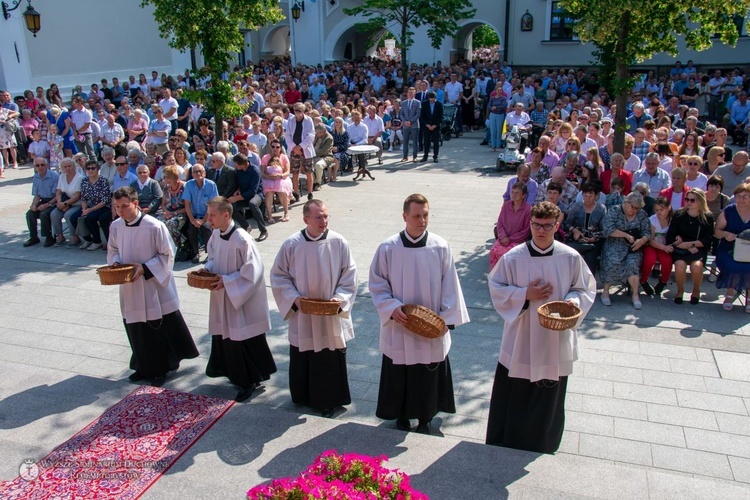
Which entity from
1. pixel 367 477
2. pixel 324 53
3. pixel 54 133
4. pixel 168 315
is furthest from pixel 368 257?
pixel 324 53

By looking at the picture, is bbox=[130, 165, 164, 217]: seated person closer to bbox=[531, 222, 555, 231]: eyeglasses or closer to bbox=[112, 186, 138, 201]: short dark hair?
bbox=[112, 186, 138, 201]: short dark hair

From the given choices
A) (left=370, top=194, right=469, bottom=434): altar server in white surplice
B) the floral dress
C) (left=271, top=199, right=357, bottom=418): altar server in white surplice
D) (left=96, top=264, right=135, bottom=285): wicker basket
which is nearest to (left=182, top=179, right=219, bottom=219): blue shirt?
(left=96, top=264, right=135, bottom=285): wicker basket

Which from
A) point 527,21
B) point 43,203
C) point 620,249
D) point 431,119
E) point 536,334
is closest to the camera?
point 536,334

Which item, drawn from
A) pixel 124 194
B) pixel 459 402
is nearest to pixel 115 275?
pixel 124 194

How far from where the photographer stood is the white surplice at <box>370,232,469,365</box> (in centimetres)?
513

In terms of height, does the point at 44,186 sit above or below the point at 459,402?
above

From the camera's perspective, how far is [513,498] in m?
4.25

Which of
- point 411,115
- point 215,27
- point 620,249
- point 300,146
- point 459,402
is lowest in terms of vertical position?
point 459,402

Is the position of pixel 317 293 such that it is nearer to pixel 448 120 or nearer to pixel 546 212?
pixel 546 212

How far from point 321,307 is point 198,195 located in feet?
18.6

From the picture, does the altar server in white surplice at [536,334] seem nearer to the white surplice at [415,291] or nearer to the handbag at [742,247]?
the white surplice at [415,291]

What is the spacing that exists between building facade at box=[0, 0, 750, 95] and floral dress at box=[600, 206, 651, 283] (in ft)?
42.5

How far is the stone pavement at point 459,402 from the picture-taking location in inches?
179

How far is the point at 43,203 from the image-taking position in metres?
11.2
